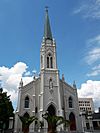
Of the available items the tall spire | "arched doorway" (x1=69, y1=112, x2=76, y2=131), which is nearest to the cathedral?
"arched doorway" (x1=69, y1=112, x2=76, y2=131)

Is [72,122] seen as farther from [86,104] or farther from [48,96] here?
[86,104]

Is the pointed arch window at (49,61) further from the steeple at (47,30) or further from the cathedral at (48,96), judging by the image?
the steeple at (47,30)

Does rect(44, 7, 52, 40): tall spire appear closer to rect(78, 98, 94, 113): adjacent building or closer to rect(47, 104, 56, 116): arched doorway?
rect(47, 104, 56, 116): arched doorway

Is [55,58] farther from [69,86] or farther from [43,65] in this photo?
[69,86]

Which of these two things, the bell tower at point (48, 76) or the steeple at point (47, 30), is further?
the steeple at point (47, 30)

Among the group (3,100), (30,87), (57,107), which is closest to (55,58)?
(30,87)

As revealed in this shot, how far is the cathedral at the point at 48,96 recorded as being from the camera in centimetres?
4066

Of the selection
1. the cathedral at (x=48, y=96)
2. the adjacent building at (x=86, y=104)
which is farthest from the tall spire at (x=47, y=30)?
the adjacent building at (x=86, y=104)

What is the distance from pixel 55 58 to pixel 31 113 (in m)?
15.8

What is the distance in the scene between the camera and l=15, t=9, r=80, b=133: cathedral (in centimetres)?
4066

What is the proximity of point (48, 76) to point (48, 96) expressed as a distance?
17.5ft

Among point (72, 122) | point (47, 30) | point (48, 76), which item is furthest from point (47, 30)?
point (72, 122)

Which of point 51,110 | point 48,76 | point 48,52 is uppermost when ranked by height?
point 48,52

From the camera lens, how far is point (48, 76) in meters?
44.7
